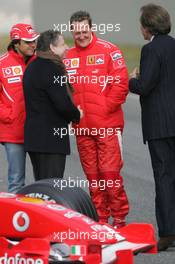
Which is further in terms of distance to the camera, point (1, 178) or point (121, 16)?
point (121, 16)

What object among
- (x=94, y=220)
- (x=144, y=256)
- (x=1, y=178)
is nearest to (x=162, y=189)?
(x=144, y=256)

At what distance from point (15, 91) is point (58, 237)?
2628 mm

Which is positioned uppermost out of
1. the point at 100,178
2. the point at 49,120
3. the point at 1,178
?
the point at 49,120

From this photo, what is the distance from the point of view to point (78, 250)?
7.21 metres

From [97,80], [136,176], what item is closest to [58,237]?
[97,80]

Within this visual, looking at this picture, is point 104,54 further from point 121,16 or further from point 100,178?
point 121,16

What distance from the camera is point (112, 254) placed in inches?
290

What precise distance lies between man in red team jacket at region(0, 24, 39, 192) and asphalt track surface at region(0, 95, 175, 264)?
1.50 metres

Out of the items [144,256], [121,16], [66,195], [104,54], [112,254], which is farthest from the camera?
[121,16]

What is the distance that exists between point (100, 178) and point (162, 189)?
95 cm

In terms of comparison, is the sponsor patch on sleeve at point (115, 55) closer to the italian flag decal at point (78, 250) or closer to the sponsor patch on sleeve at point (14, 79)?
the sponsor patch on sleeve at point (14, 79)

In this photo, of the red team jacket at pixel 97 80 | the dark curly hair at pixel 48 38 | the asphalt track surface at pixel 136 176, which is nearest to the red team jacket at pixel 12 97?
the red team jacket at pixel 97 80

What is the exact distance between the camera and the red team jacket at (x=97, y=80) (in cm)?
969

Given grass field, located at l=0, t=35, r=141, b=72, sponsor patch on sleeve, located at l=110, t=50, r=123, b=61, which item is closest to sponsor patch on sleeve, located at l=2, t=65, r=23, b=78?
sponsor patch on sleeve, located at l=110, t=50, r=123, b=61
